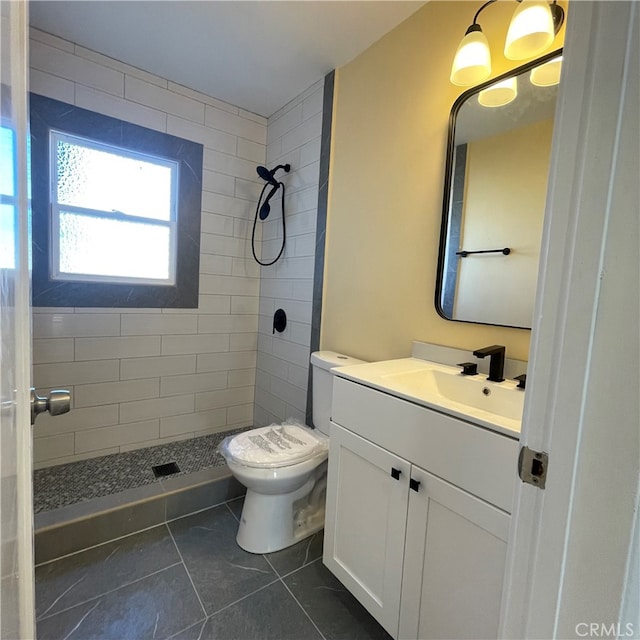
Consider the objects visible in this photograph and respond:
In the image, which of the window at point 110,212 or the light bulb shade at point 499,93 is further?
the window at point 110,212

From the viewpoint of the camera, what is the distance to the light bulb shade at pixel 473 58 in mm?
1146

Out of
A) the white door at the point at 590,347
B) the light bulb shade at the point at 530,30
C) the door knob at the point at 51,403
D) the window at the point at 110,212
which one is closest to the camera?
the white door at the point at 590,347

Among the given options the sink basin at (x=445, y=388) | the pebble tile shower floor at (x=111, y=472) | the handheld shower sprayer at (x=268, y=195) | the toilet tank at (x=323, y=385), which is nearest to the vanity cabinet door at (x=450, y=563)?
the sink basin at (x=445, y=388)

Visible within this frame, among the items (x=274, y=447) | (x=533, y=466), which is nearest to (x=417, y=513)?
(x=533, y=466)

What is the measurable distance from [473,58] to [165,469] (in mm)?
2347

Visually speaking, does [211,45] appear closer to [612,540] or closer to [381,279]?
[381,279]

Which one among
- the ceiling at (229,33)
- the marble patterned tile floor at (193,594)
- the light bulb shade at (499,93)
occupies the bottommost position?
the marble patterned tile floor at (193,594)

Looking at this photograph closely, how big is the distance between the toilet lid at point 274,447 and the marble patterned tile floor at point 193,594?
0.44 m

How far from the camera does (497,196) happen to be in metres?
1.24

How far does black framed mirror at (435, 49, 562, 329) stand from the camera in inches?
44.4

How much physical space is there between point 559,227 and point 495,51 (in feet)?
3.88

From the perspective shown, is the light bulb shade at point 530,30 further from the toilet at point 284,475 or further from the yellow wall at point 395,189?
the toilet at point 284,475

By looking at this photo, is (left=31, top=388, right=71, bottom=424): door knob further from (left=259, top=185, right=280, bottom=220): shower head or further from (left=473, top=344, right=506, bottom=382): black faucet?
(left=259, top=185, right=280, bottom=220): shower head

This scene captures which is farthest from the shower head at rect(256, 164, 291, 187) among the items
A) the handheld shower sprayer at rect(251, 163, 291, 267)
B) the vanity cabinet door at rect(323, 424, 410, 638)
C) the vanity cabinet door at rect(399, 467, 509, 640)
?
the vanity cabinet door at rect(399, 467, 509, 640)
